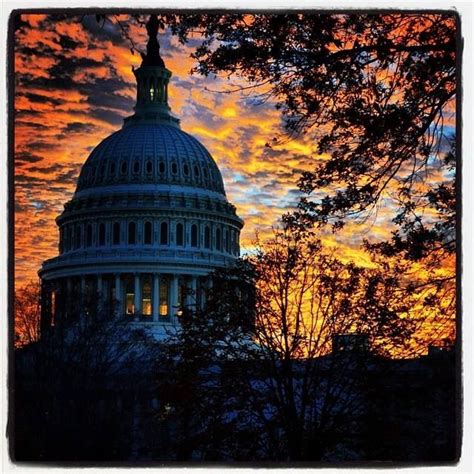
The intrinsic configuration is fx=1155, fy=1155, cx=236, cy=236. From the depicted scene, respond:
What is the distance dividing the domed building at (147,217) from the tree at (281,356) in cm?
6448

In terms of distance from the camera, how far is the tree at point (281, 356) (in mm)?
14721

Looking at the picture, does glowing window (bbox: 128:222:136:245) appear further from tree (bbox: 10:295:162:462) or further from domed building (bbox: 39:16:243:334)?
tree (bbox: 10:295:162:462)

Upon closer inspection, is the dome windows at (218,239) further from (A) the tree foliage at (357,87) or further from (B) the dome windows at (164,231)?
(A) the tree foliage at (357,87)

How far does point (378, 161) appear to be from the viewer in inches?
524

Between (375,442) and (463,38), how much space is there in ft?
18.9

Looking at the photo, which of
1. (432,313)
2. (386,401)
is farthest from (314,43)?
(386,401)

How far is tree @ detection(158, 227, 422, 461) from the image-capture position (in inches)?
580

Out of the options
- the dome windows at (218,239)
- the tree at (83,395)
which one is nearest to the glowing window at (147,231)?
the dome windows at (218,239)

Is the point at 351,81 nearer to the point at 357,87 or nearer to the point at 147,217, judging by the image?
the point at 357,87

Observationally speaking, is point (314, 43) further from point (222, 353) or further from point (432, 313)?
point (222, 353)

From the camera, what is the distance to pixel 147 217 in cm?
8812

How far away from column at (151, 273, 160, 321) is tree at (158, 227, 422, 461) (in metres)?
63.0

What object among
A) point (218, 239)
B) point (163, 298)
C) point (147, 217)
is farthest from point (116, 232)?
point (218, 239)

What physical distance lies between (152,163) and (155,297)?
37.6 ft
